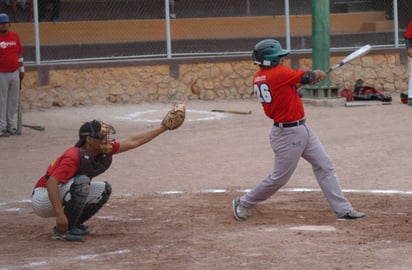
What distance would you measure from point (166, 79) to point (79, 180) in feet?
37.9

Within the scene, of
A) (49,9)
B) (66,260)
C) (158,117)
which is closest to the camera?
(66,260)

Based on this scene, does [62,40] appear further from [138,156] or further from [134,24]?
[138,156]

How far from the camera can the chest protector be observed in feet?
26.2

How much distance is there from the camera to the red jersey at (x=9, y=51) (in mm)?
15320

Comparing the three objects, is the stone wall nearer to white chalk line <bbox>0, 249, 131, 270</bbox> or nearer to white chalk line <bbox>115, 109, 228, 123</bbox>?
white chalk line <bbox>115, 109, 228, 123</bbox>

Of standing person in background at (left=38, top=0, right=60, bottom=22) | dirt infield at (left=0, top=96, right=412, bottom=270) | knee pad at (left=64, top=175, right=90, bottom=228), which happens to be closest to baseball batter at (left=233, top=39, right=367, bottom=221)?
dirt infield at (left=0, top=96, right=412, bottom=270)

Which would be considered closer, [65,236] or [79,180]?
[79,180]

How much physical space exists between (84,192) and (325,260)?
216 cm

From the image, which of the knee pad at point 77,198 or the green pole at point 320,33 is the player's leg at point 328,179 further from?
the green pole at point 320,33

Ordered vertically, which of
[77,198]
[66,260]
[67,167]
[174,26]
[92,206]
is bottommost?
[66,260]

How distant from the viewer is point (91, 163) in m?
8.03

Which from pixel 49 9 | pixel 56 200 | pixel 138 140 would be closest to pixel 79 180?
pixel 56 200

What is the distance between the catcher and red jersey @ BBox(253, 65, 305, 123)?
2.69 ft

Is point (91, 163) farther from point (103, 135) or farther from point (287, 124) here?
point (287, 124)
